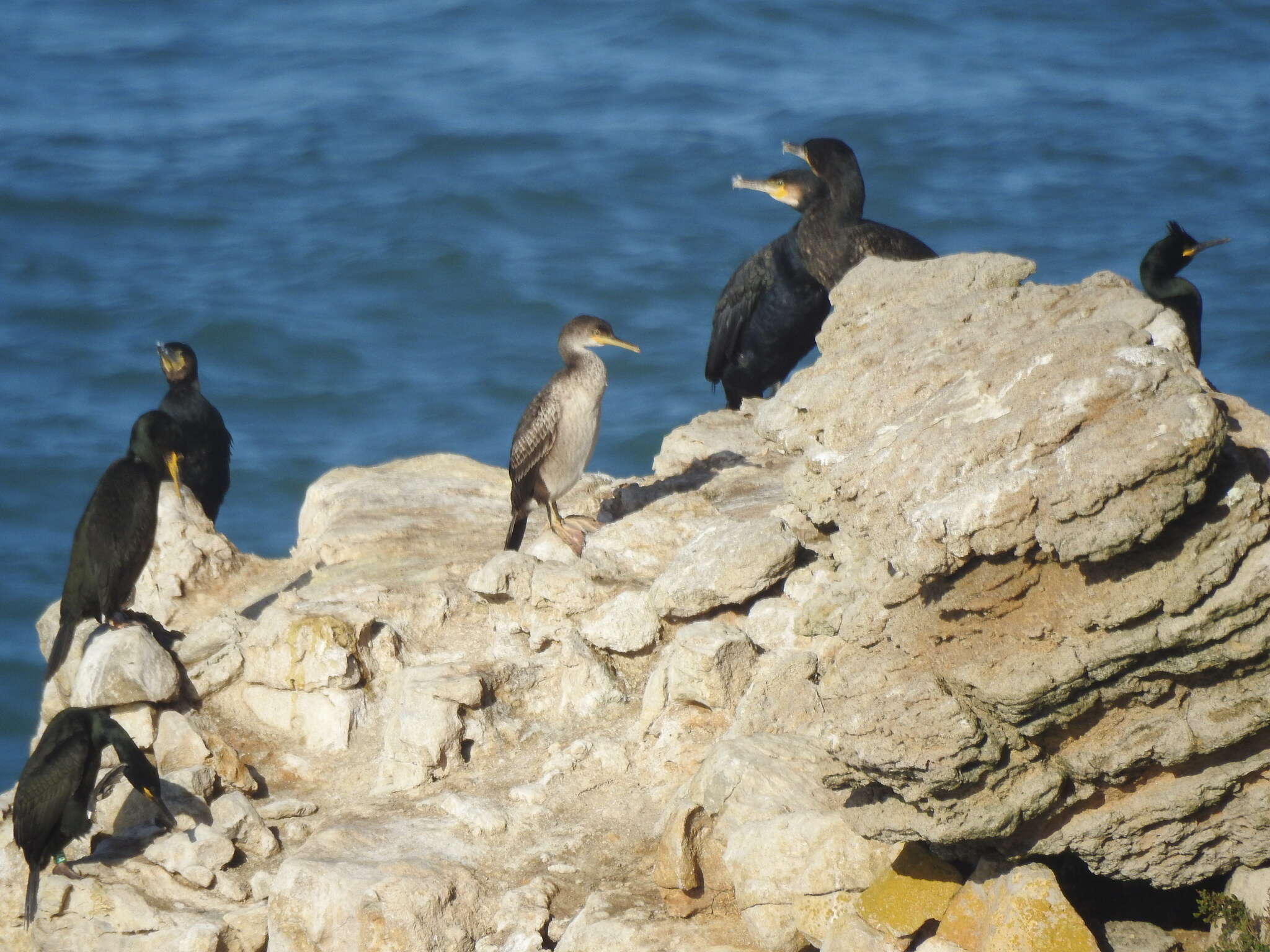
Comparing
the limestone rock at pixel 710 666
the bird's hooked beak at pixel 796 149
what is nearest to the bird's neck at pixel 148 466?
the limestone rock at pixel 710 666

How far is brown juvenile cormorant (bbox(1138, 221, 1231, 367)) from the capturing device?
23.6ft

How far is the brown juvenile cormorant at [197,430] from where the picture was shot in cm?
892

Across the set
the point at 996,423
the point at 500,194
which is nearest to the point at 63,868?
the point at 996,423

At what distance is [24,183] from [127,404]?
600 centimetres

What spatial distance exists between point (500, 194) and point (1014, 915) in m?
24.4

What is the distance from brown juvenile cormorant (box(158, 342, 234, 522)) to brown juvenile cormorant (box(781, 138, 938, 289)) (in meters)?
3.57

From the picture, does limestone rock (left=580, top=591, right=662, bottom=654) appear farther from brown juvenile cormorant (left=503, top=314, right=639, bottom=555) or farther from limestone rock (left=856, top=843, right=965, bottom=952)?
limestone rock (left=856, top=843, right=965, bottom=952)

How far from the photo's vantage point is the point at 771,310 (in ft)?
33.4

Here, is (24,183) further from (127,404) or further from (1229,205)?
(1229,205)

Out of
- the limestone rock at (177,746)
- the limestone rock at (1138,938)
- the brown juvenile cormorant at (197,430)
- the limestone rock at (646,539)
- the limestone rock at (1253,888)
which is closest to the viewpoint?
the limestone rock at (1253,888)

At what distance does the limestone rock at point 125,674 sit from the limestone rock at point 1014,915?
3.23 meters

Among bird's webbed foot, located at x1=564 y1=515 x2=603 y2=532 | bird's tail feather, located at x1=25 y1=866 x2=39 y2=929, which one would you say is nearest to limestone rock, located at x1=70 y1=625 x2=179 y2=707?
bird's tail feather, located at x1=25 y1=866 x2=39 y2=929

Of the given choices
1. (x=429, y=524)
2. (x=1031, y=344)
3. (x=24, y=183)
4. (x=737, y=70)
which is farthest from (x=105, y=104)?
(x=1031, y=344)

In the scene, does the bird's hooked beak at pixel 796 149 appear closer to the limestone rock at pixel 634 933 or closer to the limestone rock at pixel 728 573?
the limestone rock at pixel 728 573
